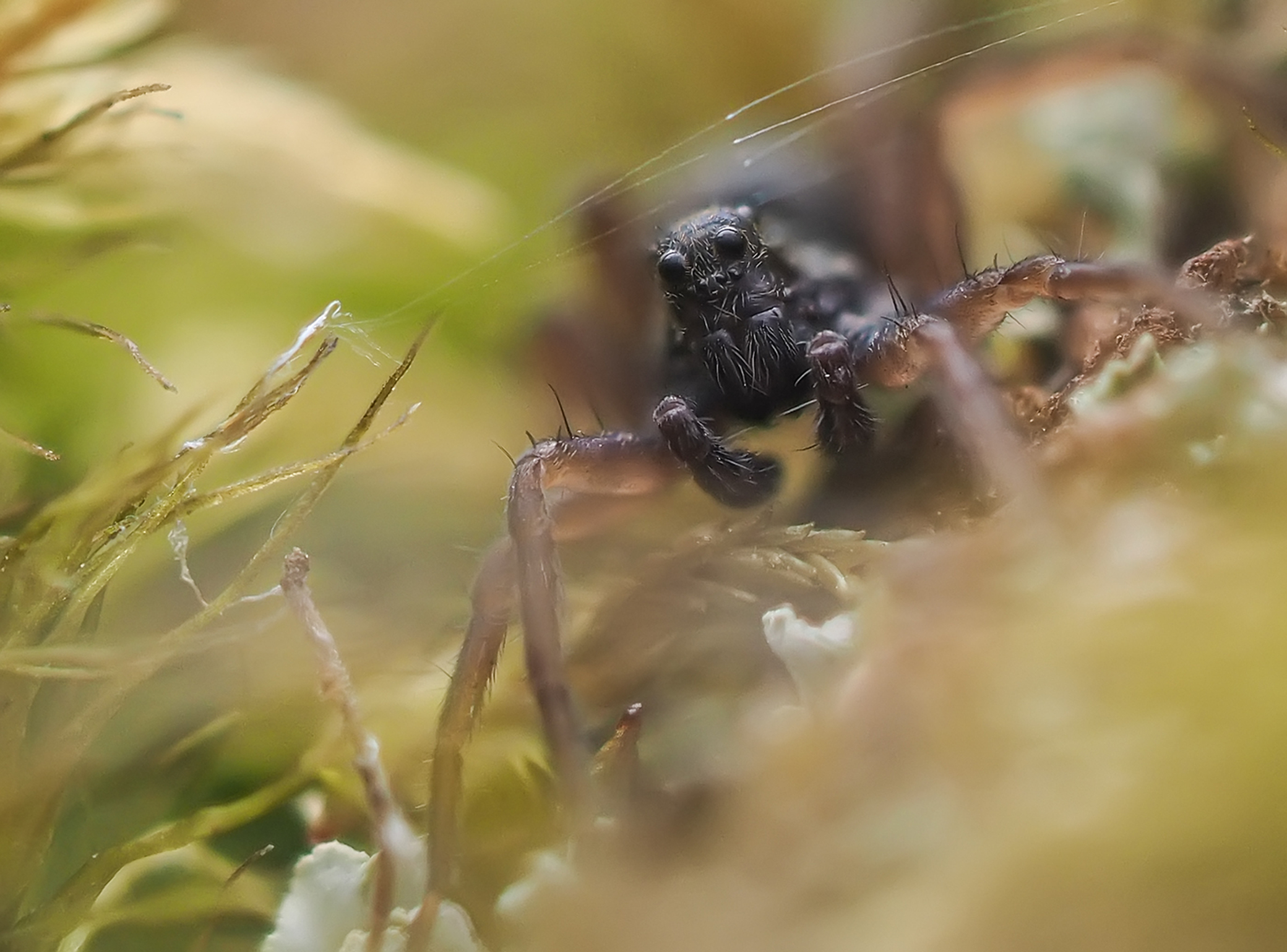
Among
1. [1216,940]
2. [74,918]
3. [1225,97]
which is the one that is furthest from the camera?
[1225,97]

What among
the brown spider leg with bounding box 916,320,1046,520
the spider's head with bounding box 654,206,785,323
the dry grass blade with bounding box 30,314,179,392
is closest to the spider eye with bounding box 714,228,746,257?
the spider's head with bounding box 654,206,785,323

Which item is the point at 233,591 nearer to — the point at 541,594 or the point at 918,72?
the point at 541,594

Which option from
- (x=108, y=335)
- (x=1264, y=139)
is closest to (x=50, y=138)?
(x=108, y=335)

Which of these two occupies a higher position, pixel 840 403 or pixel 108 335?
pixel 108 335

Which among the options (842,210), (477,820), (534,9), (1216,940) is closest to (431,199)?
(534,9)

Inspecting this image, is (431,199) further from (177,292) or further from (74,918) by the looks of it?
(74,918)

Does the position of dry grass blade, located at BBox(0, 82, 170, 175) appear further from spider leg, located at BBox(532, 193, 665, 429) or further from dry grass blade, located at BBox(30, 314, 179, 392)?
spider leg, located at BBox(532, 193, 665, 429)

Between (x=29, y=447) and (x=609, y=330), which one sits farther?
(x=609, y=330)
